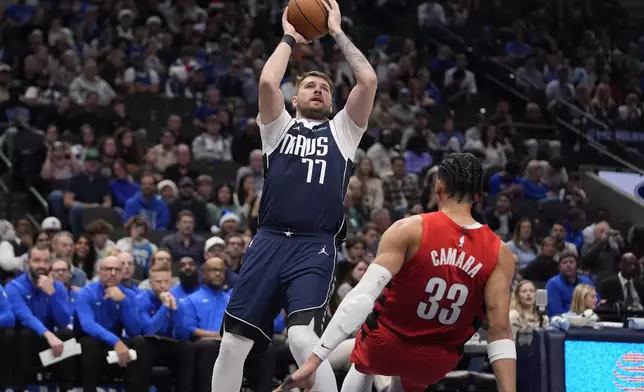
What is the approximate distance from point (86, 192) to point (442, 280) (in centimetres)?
894

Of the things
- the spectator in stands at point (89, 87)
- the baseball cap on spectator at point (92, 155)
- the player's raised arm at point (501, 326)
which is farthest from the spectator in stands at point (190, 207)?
the player's raised arm at point (501, 326)

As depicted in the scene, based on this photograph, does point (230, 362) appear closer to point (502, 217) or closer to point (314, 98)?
point (314, 98)

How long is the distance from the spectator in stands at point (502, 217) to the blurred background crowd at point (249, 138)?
0.08 feet

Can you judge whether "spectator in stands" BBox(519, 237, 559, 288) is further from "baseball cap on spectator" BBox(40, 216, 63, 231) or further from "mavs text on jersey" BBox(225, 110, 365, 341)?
"mavs text on jersey" BBox(225, 110, 365, 341)

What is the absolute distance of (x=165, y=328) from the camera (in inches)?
404

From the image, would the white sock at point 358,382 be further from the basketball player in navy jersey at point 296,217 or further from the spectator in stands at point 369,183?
the spectator in stands at point 369,183

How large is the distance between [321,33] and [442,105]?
41.0 feet

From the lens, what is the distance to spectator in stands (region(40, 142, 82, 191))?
14.4 meters

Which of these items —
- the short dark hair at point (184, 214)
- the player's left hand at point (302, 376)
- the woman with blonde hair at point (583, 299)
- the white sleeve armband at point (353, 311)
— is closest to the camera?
the player's left hand at point (302, 376)

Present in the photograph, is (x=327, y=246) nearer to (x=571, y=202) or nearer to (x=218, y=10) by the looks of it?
(x=571, y=202)

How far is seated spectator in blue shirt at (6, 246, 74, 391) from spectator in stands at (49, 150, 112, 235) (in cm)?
384

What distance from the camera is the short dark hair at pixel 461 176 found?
235 inches

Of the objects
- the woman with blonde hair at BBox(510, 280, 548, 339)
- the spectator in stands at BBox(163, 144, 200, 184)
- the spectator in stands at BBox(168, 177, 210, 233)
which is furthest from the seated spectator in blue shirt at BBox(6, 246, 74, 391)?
the spectator in stands at BBox(163, 144, 200, 184)

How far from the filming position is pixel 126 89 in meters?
17.0
